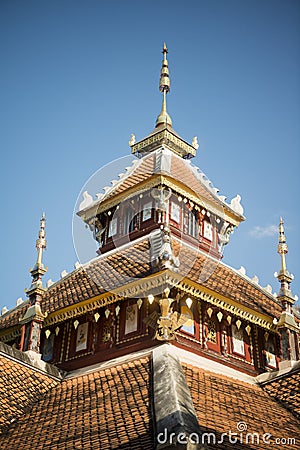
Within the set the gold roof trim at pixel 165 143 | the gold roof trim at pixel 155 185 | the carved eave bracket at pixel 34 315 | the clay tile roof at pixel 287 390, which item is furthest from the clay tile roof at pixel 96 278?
the gold roof trim at pixel 165 143

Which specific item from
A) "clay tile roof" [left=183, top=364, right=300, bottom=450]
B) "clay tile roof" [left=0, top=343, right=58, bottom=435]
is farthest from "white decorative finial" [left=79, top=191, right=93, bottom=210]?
"clay tile roof" [left=183, top=364, right=300, bottom=450]

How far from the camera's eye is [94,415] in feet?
47.5

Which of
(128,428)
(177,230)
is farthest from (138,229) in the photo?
(128,428)

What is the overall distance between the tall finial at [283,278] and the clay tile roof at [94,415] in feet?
17.1

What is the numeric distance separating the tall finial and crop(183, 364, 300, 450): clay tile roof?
3127 mm

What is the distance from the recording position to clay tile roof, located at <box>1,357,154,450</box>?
13.1m

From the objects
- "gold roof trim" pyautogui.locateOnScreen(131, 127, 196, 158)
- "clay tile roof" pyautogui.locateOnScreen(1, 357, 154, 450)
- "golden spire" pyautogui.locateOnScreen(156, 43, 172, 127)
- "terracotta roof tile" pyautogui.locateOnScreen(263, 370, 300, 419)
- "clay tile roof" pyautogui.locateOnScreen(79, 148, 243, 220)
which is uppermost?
"golden spire" pyautogui.locateOnScreen(156, 43, 172, 127)

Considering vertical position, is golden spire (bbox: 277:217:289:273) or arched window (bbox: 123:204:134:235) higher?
arched window (bbox: 123:204:134:235)

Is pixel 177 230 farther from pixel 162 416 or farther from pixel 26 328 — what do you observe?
pixel 162 416

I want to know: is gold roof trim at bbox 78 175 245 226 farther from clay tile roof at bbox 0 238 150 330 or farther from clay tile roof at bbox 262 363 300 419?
clay tile roof at bbox 262 363 300 419

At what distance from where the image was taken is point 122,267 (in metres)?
19.5

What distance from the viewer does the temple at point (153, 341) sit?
45.3 ft

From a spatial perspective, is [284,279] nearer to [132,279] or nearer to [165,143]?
[132,279]

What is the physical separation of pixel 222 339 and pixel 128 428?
220 inches
